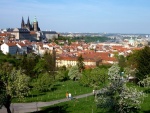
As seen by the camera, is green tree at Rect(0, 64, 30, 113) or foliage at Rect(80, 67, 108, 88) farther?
foliage at Rect(80, 67, 108, 88)

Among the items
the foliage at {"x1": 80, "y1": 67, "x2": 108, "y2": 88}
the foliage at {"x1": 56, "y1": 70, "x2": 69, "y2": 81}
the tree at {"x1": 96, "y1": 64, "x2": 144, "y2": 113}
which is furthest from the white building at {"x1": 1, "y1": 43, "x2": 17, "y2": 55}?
the tree at {"x1": 96, "y1": 64, "x2": 144, "y2": 113}

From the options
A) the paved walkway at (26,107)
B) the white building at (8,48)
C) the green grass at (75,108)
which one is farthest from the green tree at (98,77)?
the white building at (8,48)

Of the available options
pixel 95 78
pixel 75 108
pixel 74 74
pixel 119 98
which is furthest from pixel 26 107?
pixel 74 74

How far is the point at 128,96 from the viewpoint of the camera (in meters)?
18.0

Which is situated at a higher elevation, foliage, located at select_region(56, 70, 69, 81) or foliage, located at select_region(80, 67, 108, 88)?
foliage, located at select_region(80, 67, 108, 88)

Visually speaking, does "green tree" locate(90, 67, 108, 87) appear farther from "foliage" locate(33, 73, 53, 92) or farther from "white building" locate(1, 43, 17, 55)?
"white building" locate(1, 43, 17, 55)

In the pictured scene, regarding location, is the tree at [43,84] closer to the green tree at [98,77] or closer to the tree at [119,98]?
the green tree at [98,77]

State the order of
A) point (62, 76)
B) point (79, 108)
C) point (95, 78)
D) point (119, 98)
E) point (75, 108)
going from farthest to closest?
point (62, 76) < point (95, 78) < point (75, 108) < point (79, 108) < point (119, 98)

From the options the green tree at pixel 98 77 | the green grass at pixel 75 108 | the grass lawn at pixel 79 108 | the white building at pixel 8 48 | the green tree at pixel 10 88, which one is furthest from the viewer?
the white building at pixel 8 48

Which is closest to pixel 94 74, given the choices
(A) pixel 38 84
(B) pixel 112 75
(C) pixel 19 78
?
(A) pixel 38 84

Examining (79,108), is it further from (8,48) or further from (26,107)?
(8,48)

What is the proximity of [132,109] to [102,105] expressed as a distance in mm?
1836

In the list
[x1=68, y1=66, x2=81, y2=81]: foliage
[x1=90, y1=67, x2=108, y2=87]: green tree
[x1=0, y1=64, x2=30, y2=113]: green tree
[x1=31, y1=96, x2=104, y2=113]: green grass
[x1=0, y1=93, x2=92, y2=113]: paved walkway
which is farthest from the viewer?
[x1=68, y1=66, x2=81, y2=81]: foliage

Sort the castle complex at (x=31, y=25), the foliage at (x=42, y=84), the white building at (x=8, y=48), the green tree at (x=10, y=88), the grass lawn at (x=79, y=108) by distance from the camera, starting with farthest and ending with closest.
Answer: the castle complex at (x=31, y=25)
the white building at (x=8, y=48)
the foliage at (x=42, y=84)
the grass lawn at (x=79, y=108)
the green tree at (x=10, y=88)
